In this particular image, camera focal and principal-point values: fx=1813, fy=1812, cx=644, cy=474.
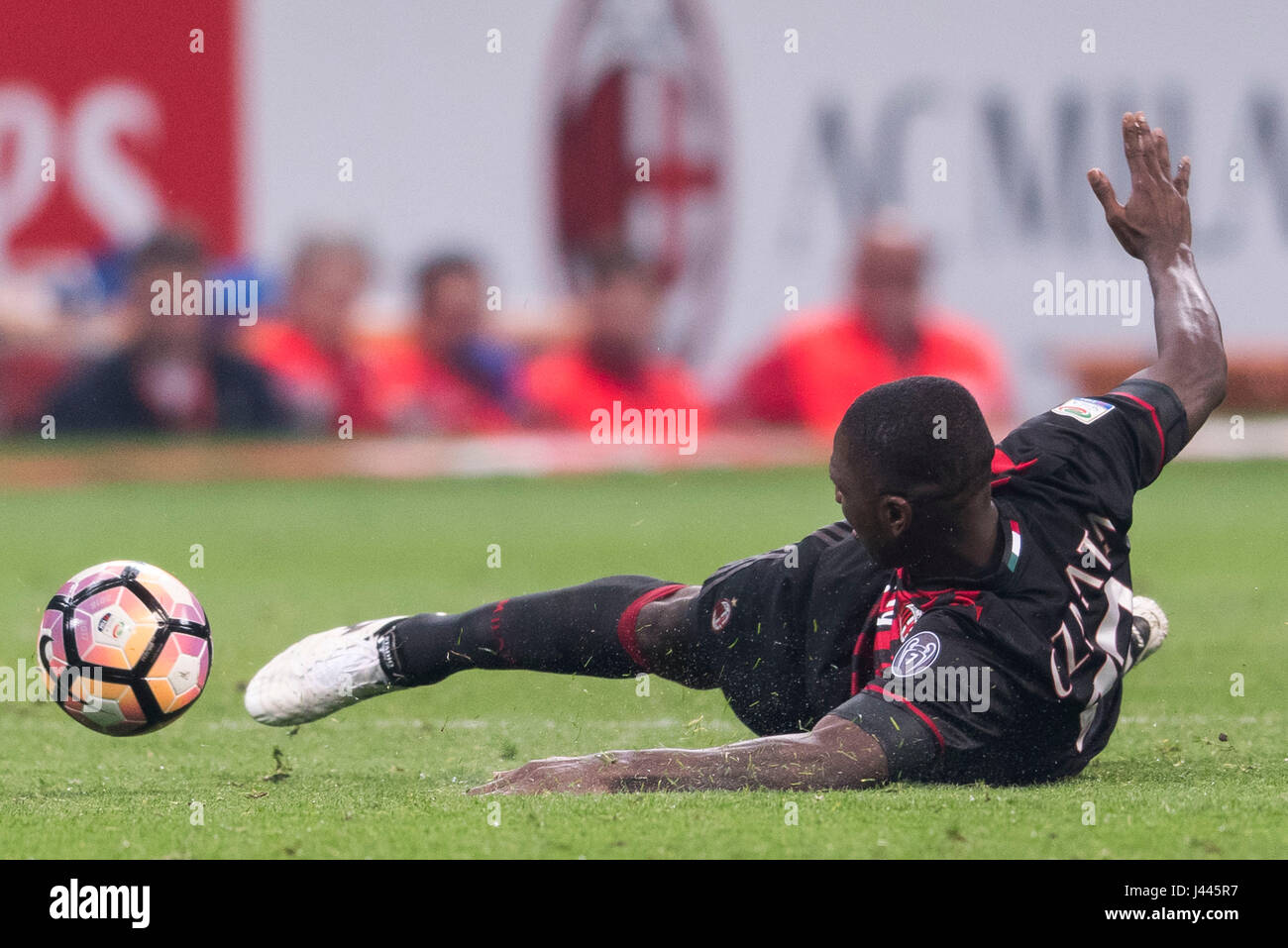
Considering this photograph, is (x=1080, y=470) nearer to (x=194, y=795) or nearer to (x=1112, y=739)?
(x=1112, y=739)

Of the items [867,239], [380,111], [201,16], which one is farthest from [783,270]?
[201,16]

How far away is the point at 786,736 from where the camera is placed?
430 cm

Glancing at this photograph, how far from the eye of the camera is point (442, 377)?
17.6 m

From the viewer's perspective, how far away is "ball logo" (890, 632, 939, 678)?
4.32 meters

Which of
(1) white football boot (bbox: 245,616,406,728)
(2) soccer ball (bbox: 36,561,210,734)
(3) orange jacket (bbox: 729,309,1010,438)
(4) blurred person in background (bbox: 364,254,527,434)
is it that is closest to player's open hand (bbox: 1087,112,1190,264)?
(1) white football boot (bbox: 245,616,406,728)

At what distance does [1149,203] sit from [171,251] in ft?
37.4

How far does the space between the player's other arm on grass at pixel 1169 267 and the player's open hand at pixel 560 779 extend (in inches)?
72.2

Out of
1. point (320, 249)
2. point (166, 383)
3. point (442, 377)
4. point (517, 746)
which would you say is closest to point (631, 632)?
point (517, 746)

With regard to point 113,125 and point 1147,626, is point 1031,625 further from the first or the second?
point 113,125

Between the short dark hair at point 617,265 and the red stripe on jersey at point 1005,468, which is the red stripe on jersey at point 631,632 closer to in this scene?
the red stripe on jersey at point 1005,468

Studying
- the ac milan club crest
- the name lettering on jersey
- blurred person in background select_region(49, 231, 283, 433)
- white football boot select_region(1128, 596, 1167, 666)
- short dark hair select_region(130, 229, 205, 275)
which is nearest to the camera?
the name lettering on jersey

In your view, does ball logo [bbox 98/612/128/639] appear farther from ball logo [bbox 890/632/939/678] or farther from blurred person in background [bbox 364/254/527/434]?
blurred person in background [bbox 364/254/527/434]

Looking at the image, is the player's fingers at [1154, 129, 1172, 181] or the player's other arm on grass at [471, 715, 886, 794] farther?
the player's fingers at [1154, 129, 1172, 181]

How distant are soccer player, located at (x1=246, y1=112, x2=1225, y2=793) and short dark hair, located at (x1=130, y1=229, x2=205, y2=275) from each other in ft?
34.1
